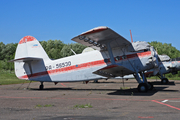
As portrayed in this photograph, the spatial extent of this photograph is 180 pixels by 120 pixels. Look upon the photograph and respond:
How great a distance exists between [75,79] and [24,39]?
617 cm

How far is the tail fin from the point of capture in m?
16.9

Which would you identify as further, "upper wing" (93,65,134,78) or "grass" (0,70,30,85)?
"grass" (0,70,30,85)

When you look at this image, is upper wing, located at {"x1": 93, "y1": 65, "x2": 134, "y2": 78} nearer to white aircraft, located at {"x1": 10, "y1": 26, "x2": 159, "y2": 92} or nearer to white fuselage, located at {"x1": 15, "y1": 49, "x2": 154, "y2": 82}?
white aircraft, located at {"x1": 10, "y1": 26, "x2": 159, "y2": 92}

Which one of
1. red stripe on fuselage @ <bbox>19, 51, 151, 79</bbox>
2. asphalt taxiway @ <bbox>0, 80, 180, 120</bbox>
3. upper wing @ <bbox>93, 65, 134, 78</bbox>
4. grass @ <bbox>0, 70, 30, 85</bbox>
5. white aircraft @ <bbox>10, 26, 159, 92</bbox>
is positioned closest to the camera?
asphalt taxiway @ <bbox>0, 80, 180, 120</bbox>

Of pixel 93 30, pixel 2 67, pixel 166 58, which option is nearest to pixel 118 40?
pixel 93 30

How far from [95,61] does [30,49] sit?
6.30 meters

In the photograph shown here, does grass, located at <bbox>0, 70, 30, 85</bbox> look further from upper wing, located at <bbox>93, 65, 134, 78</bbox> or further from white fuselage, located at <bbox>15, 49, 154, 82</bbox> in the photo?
upper wing, located at <bbox>93, 65, 134, 78</bbox>

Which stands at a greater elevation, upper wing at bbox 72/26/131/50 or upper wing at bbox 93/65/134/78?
upper wing at bbox 72/26/131/50

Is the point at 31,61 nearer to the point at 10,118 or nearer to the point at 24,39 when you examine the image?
the point at 24,39

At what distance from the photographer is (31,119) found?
523 cm

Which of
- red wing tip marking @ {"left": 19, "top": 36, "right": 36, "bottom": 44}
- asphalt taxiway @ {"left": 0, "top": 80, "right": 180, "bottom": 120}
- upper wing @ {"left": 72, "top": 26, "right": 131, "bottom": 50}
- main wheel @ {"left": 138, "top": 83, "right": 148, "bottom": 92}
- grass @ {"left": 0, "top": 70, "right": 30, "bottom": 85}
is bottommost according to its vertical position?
asphalt taxiway @ {"left": 0, "top": 80, "right": 180, "bottom": 120}

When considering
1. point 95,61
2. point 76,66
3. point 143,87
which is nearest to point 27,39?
point 76,66

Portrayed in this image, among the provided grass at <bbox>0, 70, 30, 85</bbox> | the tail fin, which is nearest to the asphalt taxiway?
the tail fin

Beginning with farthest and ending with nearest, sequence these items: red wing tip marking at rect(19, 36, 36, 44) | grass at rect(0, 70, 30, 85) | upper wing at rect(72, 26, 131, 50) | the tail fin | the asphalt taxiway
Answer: grass at rect(0, 70, 30, 85)
red wing tip marking at rect(19, 36, 36, 44)
the tail fin
upper wing at rect(72, 26, 131, 50)
the asphalt taxiway
